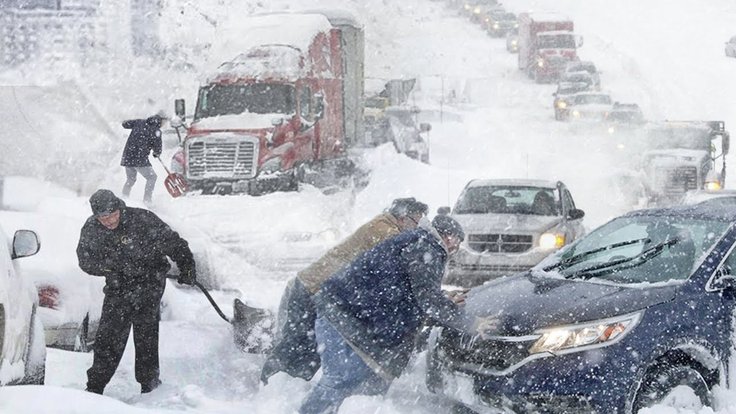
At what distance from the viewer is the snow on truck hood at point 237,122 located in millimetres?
18000

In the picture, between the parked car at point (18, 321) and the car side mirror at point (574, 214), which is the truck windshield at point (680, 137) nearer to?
the car side mirror at point (574, 214)

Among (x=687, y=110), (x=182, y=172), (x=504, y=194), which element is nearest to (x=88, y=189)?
(x=182, y=172)

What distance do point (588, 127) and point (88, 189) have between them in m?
16.0

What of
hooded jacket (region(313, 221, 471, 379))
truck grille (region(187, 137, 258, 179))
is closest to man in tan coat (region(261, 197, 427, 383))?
hooded jacket (region(313, 221, 471, 379))

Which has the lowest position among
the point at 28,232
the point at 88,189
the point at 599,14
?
the point at 88,189

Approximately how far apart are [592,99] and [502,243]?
2448 cm

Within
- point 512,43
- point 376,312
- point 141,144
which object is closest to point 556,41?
point 512,43

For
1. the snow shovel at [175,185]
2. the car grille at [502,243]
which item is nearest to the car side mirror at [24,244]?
the car grille at [502,243]

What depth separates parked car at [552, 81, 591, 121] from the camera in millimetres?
36812

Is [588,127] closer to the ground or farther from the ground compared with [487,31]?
closer to the ground

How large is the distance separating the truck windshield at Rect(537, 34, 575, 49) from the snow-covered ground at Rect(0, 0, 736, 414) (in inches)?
84.0

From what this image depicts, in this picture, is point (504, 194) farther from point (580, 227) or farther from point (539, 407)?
point (539, 407)

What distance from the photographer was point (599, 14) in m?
61.2

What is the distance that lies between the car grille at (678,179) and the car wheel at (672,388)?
15.6 metres
